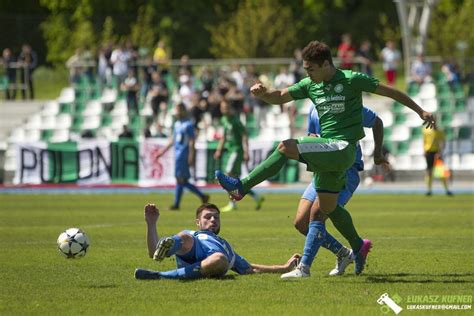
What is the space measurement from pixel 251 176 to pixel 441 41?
47.2 m

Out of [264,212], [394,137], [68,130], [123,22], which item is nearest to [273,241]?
[264,212]

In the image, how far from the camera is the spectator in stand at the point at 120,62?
3994 cm

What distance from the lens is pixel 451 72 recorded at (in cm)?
3831

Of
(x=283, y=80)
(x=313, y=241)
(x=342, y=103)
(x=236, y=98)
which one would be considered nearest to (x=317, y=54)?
(x=342, y=103)

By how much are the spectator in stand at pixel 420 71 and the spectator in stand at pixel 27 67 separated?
1343 centimetres

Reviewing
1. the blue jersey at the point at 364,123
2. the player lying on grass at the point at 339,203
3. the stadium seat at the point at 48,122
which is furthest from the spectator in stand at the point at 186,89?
the player lying on grass at the point at 339,203

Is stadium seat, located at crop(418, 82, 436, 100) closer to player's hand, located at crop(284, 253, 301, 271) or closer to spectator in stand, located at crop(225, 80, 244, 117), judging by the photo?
spectator in stand, located at crop(225, 80, 244, 117)

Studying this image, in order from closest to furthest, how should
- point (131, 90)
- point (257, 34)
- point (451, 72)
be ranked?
point (451, 72) → point (131, 90) → point (257, 34)

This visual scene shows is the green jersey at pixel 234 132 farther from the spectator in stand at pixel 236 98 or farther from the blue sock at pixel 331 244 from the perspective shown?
the spectator in stand at pixel 236 98

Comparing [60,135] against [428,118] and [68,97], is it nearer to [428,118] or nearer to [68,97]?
[68,97]

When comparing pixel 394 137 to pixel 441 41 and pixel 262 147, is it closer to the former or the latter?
pixel 262 147

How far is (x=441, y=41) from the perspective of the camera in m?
57.5

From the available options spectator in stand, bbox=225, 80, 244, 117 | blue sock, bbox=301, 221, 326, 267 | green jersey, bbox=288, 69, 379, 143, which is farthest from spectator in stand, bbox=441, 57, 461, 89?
green jersey, bbox=288, 69, 379, 143

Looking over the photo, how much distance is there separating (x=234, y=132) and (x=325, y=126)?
13028 mm
